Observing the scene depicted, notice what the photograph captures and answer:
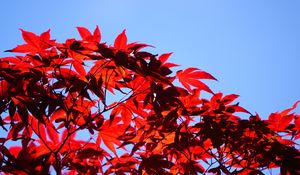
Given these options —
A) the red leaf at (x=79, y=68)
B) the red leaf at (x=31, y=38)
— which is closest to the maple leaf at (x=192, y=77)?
the red leaf at (x=79, y=68)

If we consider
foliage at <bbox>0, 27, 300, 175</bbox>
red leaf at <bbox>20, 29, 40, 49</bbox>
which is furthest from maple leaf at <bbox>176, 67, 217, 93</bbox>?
red leaf at <bbox>20, 29, 40, 49</bbox>

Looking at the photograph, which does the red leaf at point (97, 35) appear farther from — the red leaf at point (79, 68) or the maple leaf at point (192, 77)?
the maple leaf at point (192, 77)

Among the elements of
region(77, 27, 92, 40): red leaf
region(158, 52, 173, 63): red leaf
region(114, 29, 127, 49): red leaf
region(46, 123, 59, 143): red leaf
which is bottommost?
region(46, 123, 59, 143): red leaf

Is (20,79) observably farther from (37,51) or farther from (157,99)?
(157,99)

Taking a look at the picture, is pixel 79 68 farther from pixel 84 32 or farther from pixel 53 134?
pixel 53 134

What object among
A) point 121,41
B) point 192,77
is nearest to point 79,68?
point 121,41

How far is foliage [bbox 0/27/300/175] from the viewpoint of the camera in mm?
1708

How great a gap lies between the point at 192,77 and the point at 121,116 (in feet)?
1.83

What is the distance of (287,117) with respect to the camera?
83.0 inches

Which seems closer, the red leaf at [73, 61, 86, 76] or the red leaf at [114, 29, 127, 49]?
the red leaf at [114, 29, 127, 49]

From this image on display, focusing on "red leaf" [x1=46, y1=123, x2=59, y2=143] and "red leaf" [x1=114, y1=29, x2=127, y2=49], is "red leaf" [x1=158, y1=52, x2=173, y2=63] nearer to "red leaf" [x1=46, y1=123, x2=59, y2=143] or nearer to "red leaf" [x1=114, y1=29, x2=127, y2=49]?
"red leaf" [x1=114, y1=29, x2=127, y2=49]

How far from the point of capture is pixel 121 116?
82.2 inches

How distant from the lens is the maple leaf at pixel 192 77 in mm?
1842

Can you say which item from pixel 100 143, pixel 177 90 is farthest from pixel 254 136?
pixel 100 143
